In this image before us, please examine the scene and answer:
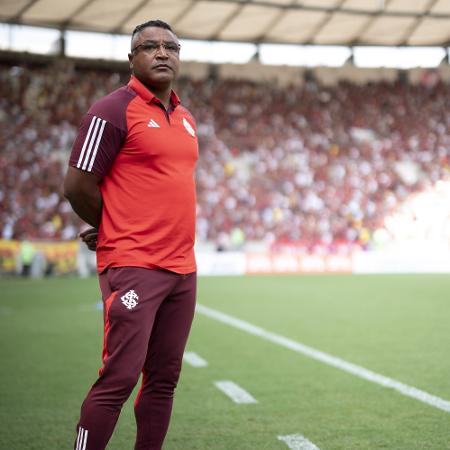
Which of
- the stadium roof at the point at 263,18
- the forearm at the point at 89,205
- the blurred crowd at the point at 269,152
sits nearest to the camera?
the forearm at the point at 89,205

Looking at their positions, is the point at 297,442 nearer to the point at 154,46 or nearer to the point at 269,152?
the point at 154,46

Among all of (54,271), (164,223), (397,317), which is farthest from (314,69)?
(164,223)

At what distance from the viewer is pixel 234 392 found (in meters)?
4.85

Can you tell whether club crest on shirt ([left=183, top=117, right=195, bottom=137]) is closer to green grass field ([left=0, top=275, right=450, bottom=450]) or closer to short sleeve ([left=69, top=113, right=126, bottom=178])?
short sleeve ([left=69, top=113, right=126, bottom=178])

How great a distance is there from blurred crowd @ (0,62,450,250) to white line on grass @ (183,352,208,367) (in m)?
13.1

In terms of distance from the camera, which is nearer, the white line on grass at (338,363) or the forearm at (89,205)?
the forearm at (89,205)

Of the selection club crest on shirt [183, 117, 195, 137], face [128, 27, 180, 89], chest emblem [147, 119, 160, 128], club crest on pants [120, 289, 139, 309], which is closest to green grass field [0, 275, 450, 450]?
club crest on pants [120, 289, 139, 309]

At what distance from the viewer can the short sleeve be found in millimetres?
2451

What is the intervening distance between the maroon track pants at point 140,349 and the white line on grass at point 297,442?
105cm

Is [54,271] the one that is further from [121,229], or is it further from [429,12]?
[429,12]

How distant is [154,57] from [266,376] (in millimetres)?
3415

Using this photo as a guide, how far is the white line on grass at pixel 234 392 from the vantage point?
4.61 metres

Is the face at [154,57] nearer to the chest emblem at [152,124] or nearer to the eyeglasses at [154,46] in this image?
the eyeglasses at [154,46]

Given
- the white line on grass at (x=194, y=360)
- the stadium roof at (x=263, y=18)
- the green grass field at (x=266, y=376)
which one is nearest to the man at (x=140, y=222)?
the green grass field at (x=266, y=376)
